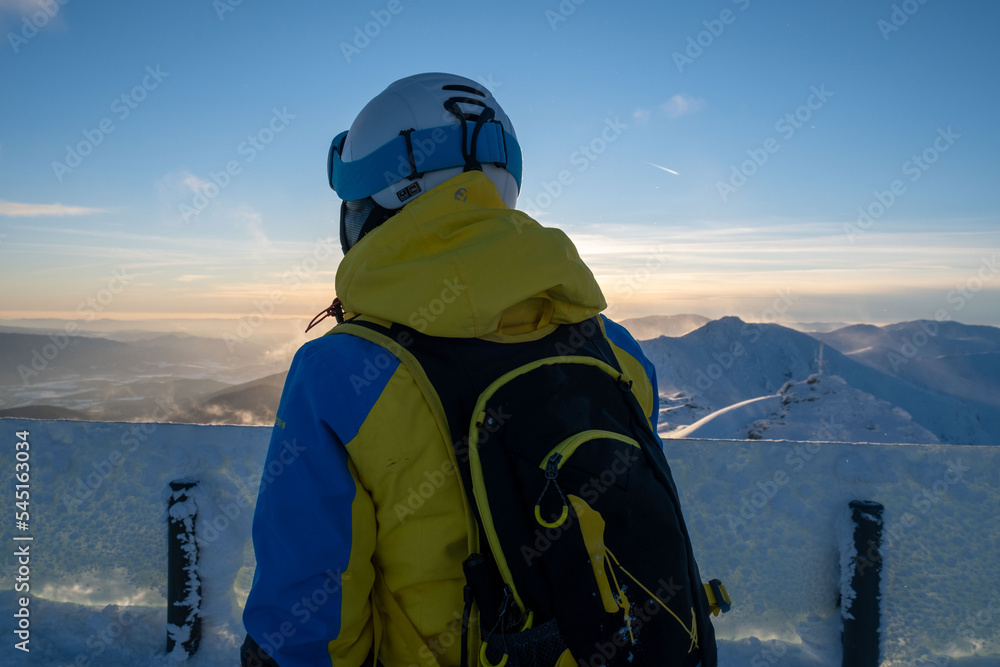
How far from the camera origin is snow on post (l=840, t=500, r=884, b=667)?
3.19 meters

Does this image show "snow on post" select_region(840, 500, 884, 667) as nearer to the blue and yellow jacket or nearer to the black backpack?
the black backpack

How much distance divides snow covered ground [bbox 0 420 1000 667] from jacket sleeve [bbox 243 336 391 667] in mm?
2364

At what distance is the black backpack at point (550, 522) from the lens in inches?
43.5

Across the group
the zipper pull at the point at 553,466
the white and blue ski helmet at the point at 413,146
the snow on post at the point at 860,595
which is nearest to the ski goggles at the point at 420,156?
the white and blue ski helmet at the point at 413,146

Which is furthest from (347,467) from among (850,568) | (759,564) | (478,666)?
(850,568)

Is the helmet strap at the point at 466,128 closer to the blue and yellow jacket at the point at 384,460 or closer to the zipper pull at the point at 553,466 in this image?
the blue and yellow jacket at the point at 384,460

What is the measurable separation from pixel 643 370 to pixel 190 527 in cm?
294

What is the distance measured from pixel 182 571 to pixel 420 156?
3.05 metres

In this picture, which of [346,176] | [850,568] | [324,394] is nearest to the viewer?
[324,394]

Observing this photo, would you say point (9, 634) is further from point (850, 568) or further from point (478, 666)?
point (850, 568)

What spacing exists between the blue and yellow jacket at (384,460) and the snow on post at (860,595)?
9.43 ft

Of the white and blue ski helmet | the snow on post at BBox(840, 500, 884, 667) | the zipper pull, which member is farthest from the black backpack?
the snow on post at BBox(840, 500, 884, 667)

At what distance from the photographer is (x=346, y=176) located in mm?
1607

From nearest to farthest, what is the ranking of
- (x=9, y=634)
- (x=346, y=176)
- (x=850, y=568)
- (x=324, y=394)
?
1. (x=324, y=394)
2. (x=346, y=176)
3. (x=850, y=568)
4. (x=9, y=634)
